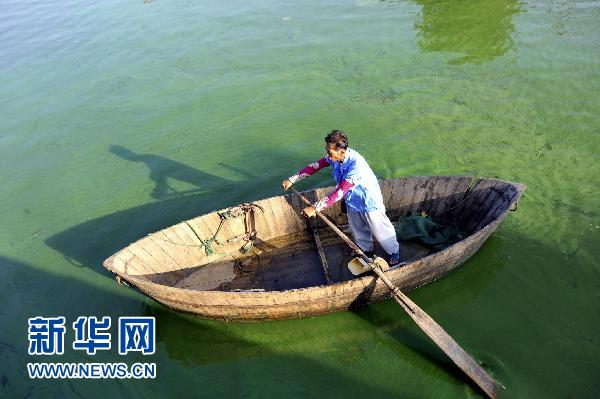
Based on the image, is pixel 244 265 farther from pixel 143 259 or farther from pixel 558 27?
pixel 558 27

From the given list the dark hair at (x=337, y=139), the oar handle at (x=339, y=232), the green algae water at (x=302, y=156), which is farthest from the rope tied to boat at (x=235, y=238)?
the dark hair at (x=337, y=139)

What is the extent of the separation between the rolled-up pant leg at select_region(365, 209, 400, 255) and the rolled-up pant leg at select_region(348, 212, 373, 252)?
232 mm

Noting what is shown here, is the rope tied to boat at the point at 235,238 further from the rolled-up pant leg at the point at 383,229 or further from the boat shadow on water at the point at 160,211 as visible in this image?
the rolled-up pant leg at the point at 383,229

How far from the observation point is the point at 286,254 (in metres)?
6.11

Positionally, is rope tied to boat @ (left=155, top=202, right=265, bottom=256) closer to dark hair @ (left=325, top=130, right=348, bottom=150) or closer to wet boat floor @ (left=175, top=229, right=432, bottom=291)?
wet boat floor @ (left=175, top=229, right=432, bottom=291)

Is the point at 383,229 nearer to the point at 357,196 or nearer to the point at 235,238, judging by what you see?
the point at 357,196

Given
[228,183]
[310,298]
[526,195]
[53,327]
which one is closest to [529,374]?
[310,298]

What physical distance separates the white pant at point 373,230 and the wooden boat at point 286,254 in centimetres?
40

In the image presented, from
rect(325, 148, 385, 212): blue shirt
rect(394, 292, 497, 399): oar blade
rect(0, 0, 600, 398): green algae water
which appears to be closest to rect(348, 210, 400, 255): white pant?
rect(325, 148, 385, 212): blue shirt

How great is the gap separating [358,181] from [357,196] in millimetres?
302

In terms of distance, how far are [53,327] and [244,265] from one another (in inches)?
108

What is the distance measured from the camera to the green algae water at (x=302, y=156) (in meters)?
4.92

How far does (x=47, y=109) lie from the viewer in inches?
417

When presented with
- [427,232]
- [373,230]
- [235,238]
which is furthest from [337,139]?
[235,238]
